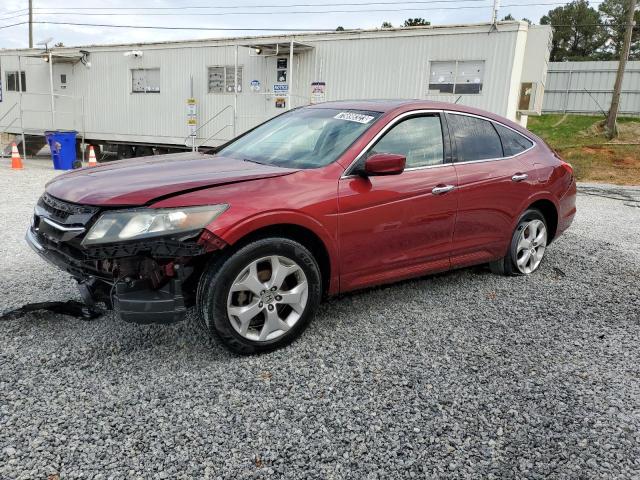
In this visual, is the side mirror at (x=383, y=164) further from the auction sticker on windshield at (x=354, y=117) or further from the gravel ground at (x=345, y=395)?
the gravel ground at (x=345, y=395)

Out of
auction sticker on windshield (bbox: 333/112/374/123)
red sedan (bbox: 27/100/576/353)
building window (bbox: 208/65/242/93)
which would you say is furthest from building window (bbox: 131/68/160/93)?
auction sticker on windshield (bbox: 333/112/374/123)

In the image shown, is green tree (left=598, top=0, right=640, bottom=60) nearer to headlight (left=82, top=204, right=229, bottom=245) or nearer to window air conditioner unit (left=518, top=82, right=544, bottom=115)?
window air conditioner unit (left=518, top=82, right=544, bottom=115)

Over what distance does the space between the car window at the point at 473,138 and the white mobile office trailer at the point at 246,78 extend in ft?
24.5

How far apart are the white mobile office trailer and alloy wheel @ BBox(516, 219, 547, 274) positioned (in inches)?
286

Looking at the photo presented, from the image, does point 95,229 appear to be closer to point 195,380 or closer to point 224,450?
point 195,380

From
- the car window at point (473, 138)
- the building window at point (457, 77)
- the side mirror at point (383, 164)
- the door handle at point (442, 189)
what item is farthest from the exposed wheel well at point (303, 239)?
the building window at point (457, 77)

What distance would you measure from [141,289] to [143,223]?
0.38m

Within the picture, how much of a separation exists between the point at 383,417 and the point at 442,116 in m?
2.56

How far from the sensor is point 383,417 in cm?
265

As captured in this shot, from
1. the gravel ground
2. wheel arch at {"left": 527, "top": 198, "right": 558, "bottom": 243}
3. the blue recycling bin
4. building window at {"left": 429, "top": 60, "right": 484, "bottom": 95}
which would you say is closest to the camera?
the gravel ground

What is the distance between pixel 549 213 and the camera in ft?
16.9

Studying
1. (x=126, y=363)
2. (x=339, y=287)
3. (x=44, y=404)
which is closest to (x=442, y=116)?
(x=339, y=287)

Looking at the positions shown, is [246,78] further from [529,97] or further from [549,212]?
[549,212]

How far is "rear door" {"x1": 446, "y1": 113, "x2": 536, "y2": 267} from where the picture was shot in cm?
425
